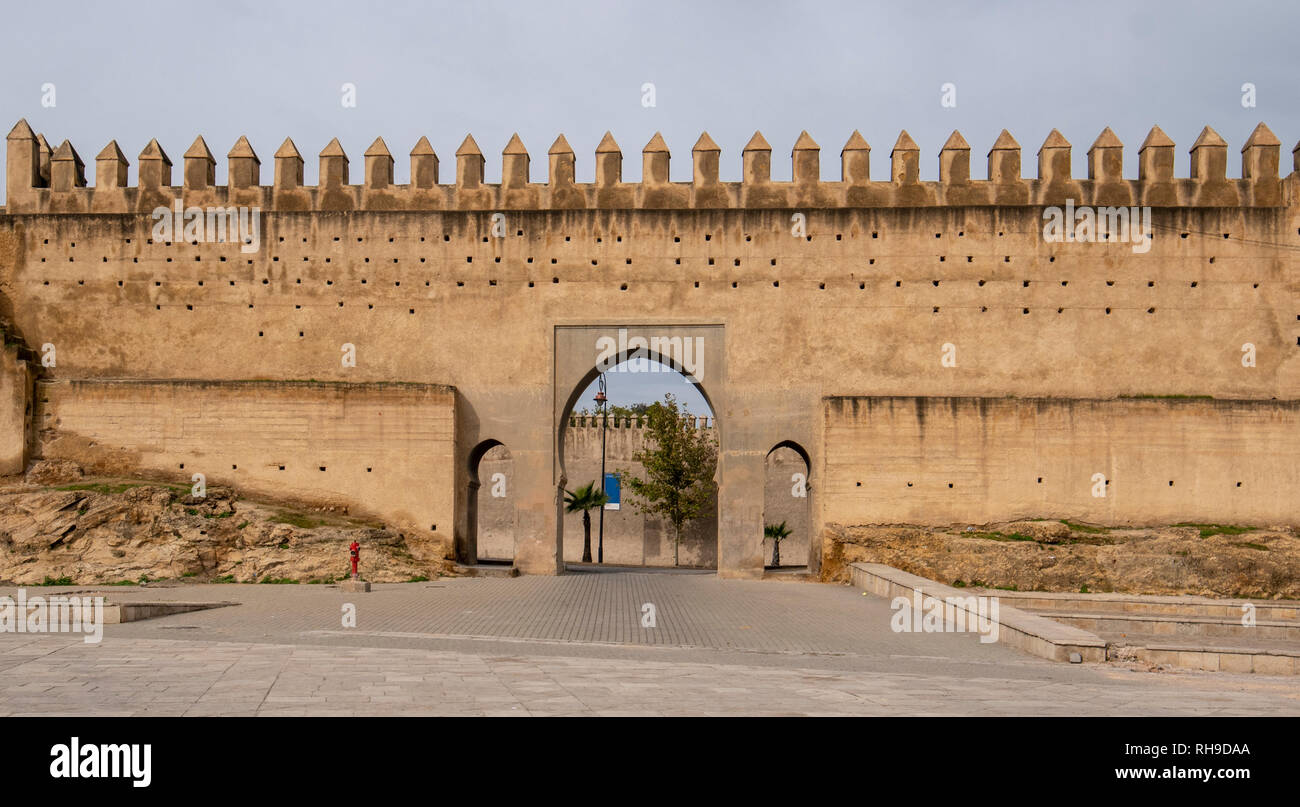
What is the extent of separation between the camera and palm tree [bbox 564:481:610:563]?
35.7 metres

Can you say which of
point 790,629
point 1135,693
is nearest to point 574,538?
point 790,629

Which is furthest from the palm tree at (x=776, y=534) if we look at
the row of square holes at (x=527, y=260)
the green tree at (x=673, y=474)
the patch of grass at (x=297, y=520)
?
the patch of grass at (x=297, y=520)

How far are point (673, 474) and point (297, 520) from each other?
1806 cm

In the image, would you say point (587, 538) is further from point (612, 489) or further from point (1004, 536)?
point (1004, 536)

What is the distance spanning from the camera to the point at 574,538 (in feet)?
121

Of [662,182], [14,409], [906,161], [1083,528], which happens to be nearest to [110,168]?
[14,409]

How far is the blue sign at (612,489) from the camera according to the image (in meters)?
37.1

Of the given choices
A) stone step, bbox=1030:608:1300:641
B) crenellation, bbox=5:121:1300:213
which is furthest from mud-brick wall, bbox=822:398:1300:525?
stone step, bbox=1030:608:1300:641

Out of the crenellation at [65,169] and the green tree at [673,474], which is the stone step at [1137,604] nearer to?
the crenellation at [65,169]

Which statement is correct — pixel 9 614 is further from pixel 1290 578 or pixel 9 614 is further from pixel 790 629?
pixel 1290 578

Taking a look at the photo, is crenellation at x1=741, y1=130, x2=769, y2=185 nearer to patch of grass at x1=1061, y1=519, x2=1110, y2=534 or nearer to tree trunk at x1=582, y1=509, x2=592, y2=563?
patch of grass at x1=1061, y1=519, x2=1110, y2=534
